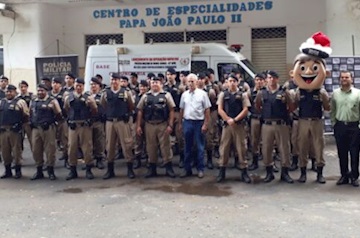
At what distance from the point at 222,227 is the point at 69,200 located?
8.50ft

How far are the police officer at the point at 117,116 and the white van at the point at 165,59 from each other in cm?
303

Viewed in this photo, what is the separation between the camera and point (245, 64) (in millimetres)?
11062

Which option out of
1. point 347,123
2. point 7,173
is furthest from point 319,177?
point 7,173

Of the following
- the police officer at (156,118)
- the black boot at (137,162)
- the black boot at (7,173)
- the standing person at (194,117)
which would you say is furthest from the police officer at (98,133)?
the standing person at (194,117)

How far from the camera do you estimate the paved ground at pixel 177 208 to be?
565cm

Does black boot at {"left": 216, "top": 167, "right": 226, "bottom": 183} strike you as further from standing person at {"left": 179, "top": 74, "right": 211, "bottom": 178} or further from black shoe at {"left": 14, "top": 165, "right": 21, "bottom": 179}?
black shoe at {"left": 14, "top": 165, "right": 21, "bottom": 179}

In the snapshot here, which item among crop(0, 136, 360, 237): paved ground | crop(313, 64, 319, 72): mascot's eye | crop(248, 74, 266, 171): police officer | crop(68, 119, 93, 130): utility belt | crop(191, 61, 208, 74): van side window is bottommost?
crop(0, 136, 360, 237): paved ground

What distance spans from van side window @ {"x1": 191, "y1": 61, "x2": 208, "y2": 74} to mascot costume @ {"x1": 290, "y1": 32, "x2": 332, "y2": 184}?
3614 millimetres

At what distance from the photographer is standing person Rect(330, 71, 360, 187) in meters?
7.43

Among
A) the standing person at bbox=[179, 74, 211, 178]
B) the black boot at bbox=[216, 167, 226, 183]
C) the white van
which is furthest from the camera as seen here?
the white van

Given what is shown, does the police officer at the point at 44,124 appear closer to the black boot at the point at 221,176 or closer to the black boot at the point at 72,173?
the black boot at the point at 72,173

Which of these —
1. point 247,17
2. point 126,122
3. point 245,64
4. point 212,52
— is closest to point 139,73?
point 212,52

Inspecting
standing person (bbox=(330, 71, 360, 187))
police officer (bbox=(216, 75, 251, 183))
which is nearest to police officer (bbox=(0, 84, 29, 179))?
police officer (bbox=(216, 75, 251, 183))

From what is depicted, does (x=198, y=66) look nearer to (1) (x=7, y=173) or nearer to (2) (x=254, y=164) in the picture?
(2) (x=254, y=164)
